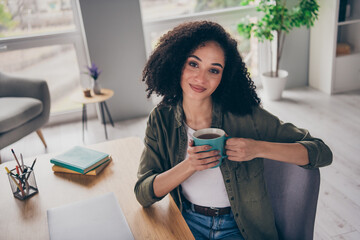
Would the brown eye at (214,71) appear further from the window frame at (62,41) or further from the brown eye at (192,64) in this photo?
the window frame at (62,41)

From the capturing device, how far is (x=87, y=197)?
A: 120 cm

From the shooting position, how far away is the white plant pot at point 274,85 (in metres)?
3.68

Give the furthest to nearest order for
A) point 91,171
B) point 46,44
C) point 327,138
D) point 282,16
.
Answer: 1. point 46,44
2. point 282,16
3. point 327,138
4. point 91,171

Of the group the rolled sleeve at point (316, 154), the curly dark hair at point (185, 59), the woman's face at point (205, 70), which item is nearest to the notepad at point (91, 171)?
the curly dark hair at point (185, 59)

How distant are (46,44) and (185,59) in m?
2.73

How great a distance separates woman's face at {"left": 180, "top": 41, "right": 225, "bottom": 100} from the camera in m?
1.17

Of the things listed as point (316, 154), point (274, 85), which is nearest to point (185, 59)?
point (316, 154)

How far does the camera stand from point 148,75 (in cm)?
135

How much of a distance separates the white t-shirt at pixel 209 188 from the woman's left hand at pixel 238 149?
167 millimetres

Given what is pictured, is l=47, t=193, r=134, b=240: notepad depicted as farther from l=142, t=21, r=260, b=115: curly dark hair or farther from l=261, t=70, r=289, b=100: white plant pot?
l=261, t=70, r=289, b=100: white plant pot

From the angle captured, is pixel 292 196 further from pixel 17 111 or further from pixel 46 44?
pixel 46 44

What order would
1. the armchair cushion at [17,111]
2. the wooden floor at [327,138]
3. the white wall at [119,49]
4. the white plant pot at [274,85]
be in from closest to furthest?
the wooden floor at [327,138] < the armchair cushion at [17,111] < the white wall at [119,49] < the white plant pot at [274,85]

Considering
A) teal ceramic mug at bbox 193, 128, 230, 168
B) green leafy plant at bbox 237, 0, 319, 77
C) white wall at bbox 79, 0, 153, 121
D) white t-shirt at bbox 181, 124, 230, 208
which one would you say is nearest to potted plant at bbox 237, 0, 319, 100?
green leafy plant at bbox 237, 0, 319, 77

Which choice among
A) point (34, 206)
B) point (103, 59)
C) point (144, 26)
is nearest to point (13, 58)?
point (103, 59)
